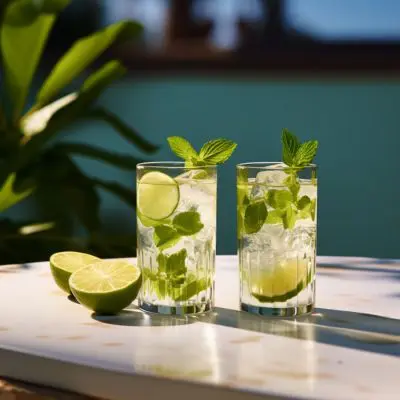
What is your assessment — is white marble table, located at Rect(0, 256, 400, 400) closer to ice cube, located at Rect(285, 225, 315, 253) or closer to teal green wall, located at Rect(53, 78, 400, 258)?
ice cube, located at Rect(285, 225, 315, 253)

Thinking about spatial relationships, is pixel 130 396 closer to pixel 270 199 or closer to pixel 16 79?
pixel 270 199

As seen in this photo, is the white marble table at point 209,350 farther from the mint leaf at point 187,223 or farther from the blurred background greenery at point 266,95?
the blurred background greenery at point 266,95

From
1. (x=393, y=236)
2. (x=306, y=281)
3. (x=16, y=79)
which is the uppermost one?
(x=16, y=79)

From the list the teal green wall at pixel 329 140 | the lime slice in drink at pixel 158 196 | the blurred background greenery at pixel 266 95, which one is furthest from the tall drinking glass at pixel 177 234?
the teal green wall at pixel 329 140

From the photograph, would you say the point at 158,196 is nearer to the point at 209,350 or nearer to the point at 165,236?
the point at 165,236

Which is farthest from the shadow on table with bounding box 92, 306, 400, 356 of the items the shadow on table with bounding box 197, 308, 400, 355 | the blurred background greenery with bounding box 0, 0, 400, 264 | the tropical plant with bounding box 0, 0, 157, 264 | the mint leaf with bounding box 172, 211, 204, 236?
the blurred background greenery with bounding box 0, 0, 400, 264

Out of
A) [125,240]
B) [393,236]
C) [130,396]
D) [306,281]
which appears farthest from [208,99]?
[130,396]

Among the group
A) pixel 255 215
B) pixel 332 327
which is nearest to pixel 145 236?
pixel 255 215
